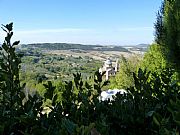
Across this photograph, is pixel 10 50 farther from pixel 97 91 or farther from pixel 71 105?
pixel 97 91

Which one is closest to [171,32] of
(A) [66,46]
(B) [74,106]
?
(B) [74,106]

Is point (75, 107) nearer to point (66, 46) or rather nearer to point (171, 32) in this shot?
point (171, 32)

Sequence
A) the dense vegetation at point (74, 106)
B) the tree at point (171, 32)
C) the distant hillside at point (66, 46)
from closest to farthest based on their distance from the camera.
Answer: the dense vegetation at point (74, 106) < the tree at point (171, 32) < the distant hillside at point (66, 46)

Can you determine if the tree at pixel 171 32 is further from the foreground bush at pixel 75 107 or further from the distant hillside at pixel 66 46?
the distant hillside at pixel 66 46

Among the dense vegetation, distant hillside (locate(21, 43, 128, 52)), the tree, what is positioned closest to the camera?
the dense vegetation

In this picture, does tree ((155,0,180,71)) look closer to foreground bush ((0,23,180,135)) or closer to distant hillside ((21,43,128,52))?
foreground bush ((0,23,180,135))

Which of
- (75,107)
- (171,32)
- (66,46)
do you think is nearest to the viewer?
(75,107)

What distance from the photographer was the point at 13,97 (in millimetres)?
2139

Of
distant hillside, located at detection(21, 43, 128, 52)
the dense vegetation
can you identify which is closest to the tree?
the dense vegetation

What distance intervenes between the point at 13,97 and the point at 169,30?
450 inches

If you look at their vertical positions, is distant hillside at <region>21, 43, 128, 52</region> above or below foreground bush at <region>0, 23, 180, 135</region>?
below

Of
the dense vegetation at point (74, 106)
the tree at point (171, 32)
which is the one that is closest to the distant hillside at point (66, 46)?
the tree at point (171, 32)

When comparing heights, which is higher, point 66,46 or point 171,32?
point 171,32

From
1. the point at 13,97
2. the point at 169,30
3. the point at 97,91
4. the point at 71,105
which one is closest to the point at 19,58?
the point at 13,97
